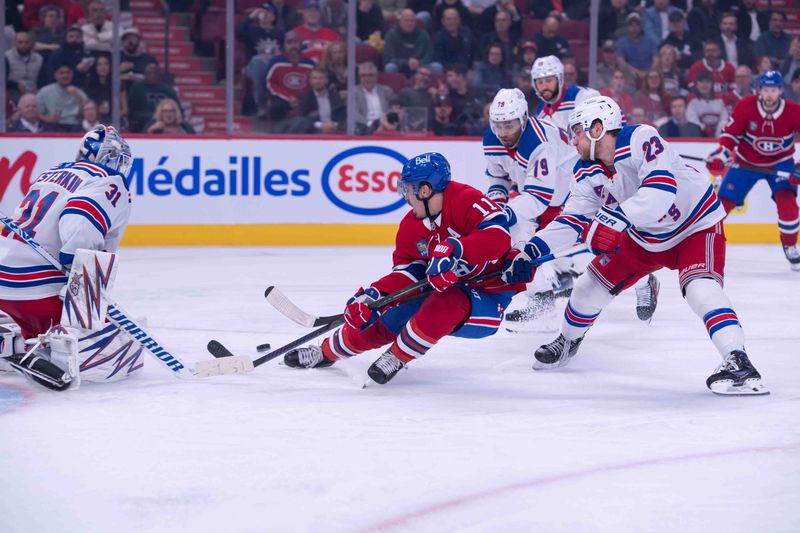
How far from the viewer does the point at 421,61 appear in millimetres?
7375

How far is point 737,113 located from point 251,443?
173 inches

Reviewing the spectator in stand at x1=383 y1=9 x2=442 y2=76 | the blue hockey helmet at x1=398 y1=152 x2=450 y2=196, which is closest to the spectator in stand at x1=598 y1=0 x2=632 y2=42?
the spectator in stand at x1=383 y1=9 x2=442 y2=76

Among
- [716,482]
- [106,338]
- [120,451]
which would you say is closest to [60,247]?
[106,338]

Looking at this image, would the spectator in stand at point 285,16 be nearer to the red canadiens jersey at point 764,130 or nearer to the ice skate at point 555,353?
the red canadiens jersey at point 764,130

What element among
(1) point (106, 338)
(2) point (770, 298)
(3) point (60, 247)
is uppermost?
(3) point (60, 247)

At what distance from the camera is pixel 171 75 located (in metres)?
7.05

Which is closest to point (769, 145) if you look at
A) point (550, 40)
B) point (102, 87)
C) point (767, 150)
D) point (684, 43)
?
point (767, 150)

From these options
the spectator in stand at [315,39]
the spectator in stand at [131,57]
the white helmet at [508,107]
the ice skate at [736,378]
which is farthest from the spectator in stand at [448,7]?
the ice skate at [736,378]

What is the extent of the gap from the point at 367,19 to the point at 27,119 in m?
2.21

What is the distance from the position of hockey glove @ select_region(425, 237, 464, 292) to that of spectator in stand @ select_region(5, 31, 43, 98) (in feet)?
14.5

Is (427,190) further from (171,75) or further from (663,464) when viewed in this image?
(171,75)

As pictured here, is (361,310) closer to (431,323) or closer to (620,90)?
(431,323)

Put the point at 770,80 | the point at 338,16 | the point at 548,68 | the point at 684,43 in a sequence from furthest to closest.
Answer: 1. the point at 684,43
2. the point at 338,16
3. the point at 770,80
4. the point at 548,68

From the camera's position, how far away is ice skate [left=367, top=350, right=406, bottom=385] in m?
3.31
